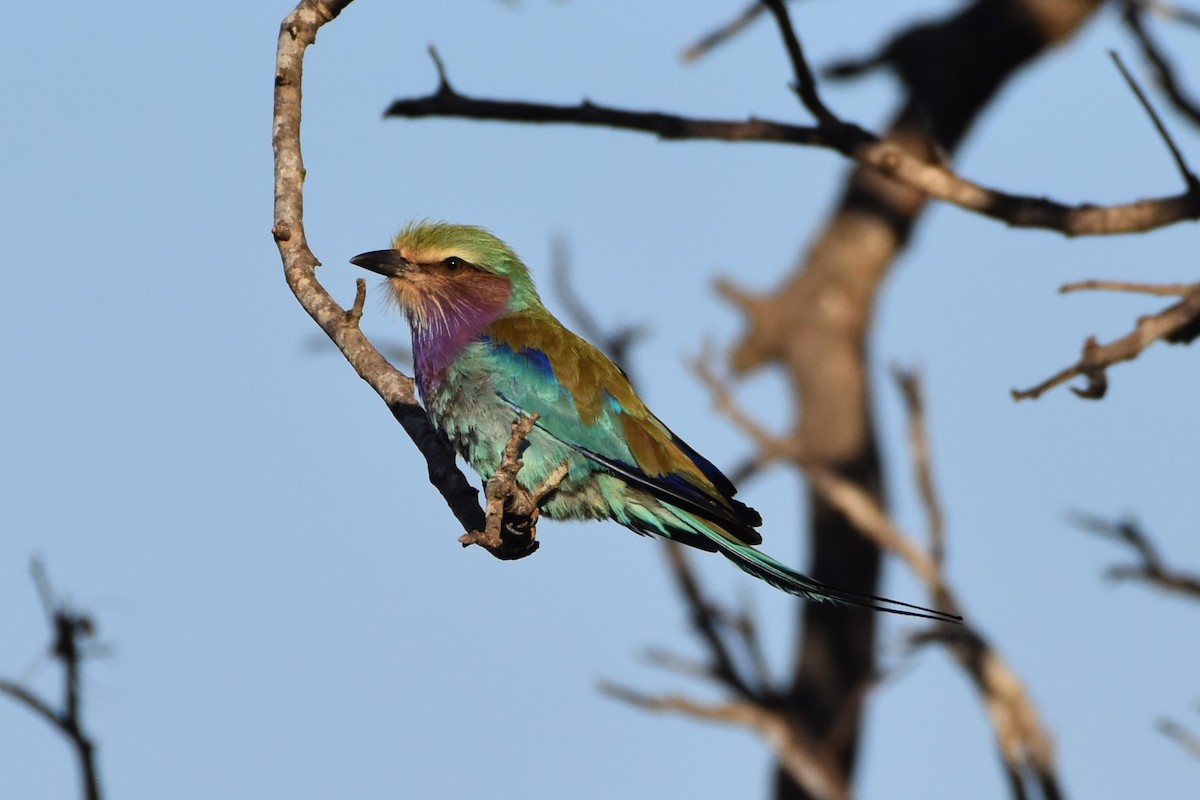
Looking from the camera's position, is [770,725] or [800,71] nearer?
[800,71]

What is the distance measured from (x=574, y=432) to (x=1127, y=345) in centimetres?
175

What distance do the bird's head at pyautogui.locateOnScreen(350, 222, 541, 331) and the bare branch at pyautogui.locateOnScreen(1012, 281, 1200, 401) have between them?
78.4 inches

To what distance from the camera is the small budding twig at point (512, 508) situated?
3.76 meters

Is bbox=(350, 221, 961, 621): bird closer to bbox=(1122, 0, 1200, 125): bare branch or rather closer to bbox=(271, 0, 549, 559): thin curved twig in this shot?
bbox=(271, 0, 549, 559): thin curved twig

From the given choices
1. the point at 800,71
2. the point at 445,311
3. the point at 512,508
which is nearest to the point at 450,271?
the point at 445,311

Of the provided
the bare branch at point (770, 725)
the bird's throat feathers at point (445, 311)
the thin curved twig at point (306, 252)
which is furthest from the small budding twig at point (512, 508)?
the bare branch at point (770, 725)

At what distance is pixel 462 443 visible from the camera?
4.89 metres

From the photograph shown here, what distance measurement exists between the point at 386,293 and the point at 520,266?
1.73 feet

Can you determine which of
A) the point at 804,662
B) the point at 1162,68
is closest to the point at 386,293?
the point at 1162,68

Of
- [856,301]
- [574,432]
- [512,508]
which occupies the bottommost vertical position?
[512,508]

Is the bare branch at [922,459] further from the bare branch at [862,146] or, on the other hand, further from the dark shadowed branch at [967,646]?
the bare branch at [862,146]

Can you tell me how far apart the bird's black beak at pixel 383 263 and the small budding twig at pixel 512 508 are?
1822 millimetres

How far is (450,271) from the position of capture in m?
5.72

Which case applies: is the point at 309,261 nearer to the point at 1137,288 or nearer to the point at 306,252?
the point at 306,252
